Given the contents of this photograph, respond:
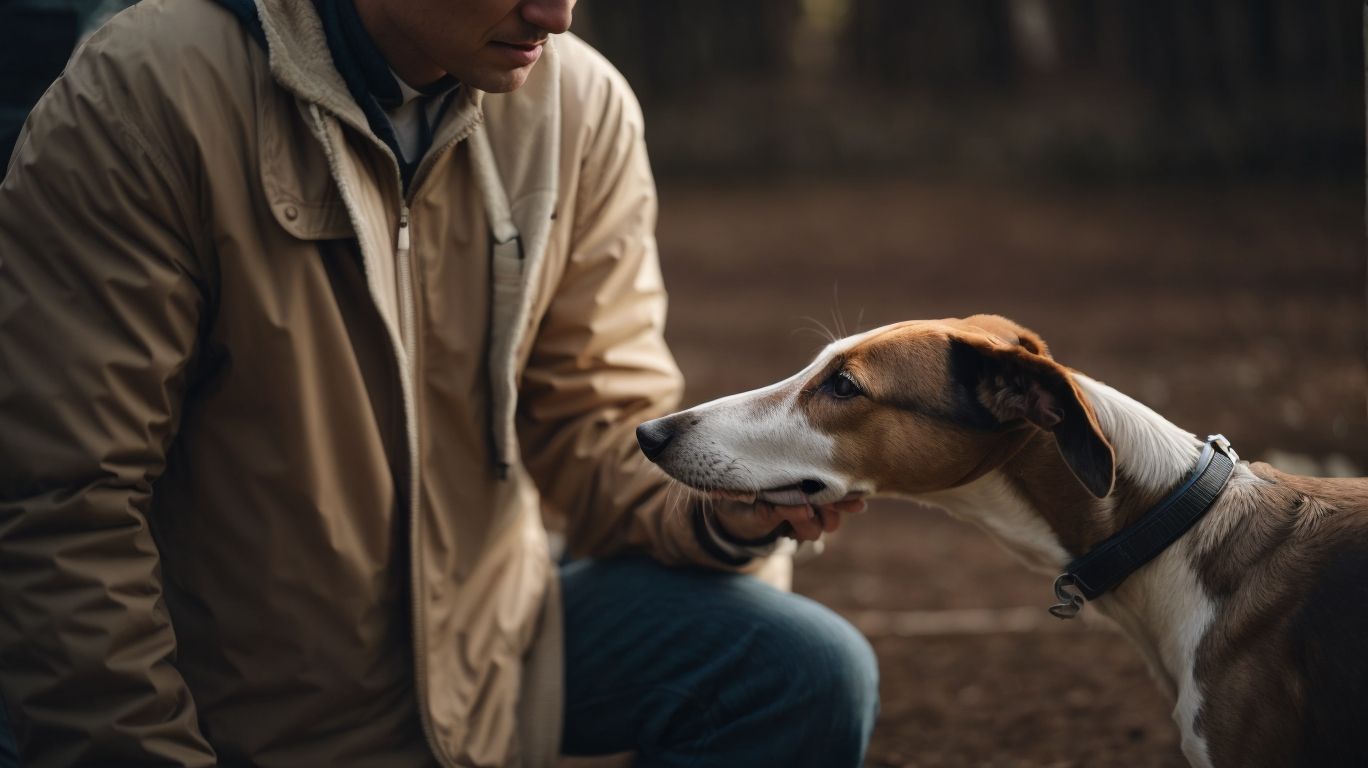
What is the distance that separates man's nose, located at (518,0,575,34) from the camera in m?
2.57

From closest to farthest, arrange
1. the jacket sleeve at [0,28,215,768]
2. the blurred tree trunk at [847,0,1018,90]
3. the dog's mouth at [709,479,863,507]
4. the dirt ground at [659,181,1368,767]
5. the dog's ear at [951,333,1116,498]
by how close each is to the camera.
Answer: the jacket sleeve at [0,28,215,768], the dog's ear at [951,333,1116,498], the dog's mouth at [709,479,863,507], the dirt ground at [659,181,1368,767], the blurred tree trunk at [847,0,1018,90]

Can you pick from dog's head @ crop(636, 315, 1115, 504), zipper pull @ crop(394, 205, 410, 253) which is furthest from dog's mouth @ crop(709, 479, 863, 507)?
zipper pull @ crop(394, 205, 410, 253)

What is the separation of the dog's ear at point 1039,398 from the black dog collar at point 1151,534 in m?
0.17

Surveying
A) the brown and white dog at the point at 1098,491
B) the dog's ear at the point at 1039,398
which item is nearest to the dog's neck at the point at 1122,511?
the brown and white dog at the point at 1098,491

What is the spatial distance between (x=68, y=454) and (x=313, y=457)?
17.7 inches

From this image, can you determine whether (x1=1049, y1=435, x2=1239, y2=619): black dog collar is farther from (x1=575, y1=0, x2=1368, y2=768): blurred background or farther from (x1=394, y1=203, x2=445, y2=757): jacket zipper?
(x1=575, y1=0, x2=1368, y2=768): blurred background

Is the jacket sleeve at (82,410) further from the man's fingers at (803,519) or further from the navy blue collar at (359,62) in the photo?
the man's fingers at (803,519)

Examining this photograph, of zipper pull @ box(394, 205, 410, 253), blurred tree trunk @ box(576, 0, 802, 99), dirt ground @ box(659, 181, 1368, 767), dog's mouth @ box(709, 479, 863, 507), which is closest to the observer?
zipper pull @ box(394, 205, 410, 253)

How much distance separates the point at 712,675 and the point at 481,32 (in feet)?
4.87

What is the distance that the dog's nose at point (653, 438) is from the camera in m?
2.80

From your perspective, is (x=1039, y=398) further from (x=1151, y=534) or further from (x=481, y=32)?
(x=481, y=32)

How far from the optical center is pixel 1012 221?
11938 millimetres

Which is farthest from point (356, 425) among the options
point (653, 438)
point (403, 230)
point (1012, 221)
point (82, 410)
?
point (1012, 221)

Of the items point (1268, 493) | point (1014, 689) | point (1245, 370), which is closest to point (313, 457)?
point (1268, 493)
